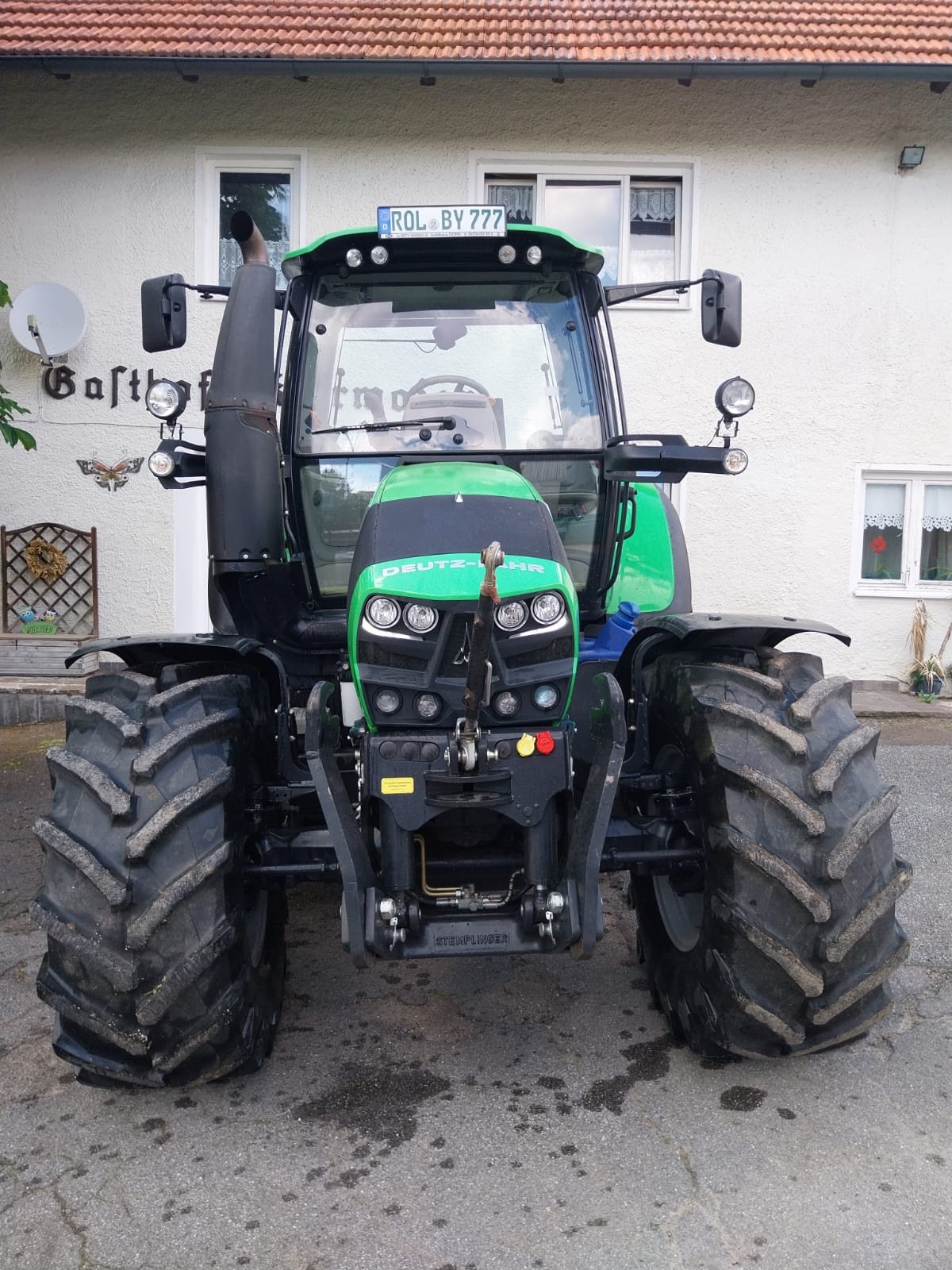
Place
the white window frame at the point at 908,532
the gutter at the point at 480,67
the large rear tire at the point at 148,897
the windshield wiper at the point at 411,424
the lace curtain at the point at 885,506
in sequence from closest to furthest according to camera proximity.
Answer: the large rear tire at the point at 148,897
the windshield wiper at the point at 411,424
the gutter at the point at 480,67
the white window frame at the point at 908,532
the lace curtain at the point at 885,506

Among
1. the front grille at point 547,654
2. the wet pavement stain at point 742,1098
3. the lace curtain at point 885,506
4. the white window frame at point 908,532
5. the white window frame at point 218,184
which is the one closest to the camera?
the front grille at point 547,654

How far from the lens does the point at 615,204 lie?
30.0 ft

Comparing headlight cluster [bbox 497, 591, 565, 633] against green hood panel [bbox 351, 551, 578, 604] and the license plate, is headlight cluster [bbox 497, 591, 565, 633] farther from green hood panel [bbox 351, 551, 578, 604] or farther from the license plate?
the license plate

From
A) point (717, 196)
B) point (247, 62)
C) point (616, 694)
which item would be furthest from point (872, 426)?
point (616, 694)

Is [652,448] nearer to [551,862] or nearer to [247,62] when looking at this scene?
[551,862]

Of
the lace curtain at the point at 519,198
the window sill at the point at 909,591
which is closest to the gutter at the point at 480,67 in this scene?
the lace curtain at the point at 519,198

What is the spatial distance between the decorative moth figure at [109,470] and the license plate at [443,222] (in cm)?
638

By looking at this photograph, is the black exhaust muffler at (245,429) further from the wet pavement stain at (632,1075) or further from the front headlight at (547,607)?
the wet pavement stain at (632,1075)

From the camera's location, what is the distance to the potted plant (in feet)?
29.6

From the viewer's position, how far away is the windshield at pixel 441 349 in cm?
360

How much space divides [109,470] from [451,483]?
7.06m

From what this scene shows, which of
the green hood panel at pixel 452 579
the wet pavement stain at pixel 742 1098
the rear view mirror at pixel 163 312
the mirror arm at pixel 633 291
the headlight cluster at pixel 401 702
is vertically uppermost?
the mirror arm at pixel 633 291

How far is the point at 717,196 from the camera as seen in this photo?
9023 mm

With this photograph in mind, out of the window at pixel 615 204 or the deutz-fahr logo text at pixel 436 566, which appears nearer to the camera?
the deutz-fahr logo text at pixel 436 566
